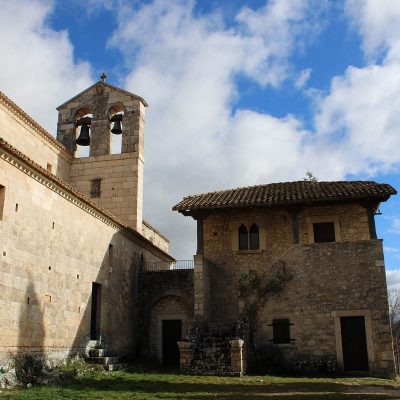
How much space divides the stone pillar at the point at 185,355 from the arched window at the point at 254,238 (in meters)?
4.62

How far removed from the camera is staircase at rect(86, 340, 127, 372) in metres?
15.6

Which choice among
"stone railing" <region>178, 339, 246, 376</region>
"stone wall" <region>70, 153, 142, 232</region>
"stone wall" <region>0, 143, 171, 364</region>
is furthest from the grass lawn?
"stone wall" <region>70, 153, 142, 232</region>

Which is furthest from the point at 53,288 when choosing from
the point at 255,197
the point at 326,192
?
the point at 326,192

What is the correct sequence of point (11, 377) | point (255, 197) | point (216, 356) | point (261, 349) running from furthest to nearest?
point (255, 197) < point (261, 349) < point (216, 356) < point (11, 377)

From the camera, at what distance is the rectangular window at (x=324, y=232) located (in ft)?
59.6

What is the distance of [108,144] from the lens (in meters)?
22.4

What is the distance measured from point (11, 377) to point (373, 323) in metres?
11.4

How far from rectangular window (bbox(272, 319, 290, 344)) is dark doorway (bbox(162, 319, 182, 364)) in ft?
14.9

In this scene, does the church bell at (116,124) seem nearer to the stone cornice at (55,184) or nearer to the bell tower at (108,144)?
the bell tower at (108,144)

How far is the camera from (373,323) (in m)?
16.5

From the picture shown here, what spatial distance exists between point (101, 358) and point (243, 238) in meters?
6.75

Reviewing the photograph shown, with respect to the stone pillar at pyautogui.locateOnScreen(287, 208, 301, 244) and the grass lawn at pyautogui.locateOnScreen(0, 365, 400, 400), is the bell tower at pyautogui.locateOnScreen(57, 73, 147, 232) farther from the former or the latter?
the grass lawn at pyautogui.locateOnScreen(0, 365, 400, 400)

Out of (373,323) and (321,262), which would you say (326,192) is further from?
(373,323)

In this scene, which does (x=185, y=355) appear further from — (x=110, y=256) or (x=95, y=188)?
(x=95, y=188)
